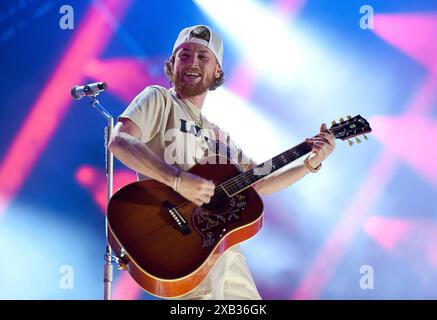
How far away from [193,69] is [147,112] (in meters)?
0.50

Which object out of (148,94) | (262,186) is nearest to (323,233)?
(262,186)

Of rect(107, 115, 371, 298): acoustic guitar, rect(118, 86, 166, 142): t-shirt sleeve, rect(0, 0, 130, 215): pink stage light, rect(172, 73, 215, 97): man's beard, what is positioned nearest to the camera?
rect(107, 115, 371, 298): acoustic guitar

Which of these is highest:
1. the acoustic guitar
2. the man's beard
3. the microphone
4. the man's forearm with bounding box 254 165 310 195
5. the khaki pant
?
the microphone

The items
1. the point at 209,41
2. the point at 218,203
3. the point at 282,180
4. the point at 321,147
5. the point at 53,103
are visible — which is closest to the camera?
the point at 218,203

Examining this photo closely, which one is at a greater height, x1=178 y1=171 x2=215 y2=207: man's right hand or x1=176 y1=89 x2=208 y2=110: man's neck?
x1=176 y1=89 x2=208 y2=110: man's neck

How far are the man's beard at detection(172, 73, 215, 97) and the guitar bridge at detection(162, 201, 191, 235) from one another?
79 centimetres

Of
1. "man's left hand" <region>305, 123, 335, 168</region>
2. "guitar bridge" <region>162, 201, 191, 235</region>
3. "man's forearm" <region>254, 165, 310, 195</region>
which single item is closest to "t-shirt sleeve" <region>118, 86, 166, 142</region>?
"guitar bridge" <region>162, 201, 191, 235</region>

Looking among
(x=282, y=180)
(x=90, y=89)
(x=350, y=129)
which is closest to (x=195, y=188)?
(x=282, y=180)

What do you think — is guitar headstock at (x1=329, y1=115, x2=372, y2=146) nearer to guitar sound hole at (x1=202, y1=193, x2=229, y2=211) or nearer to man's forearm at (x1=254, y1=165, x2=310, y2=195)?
man's forearm at (x1=254, y1=165, x2=310, y2=195)

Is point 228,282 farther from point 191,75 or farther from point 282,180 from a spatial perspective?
point 191,75

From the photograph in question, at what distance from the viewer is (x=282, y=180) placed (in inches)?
114

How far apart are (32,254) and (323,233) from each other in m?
2.38

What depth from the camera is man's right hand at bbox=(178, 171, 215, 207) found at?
7.61ft

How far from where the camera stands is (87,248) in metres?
4.51
